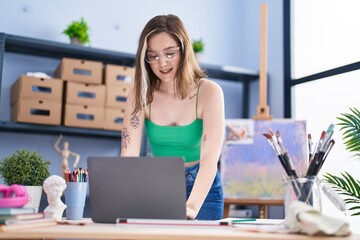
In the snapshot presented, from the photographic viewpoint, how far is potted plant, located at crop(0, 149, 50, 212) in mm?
1333

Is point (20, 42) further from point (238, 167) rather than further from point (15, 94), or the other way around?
point (238, 167)

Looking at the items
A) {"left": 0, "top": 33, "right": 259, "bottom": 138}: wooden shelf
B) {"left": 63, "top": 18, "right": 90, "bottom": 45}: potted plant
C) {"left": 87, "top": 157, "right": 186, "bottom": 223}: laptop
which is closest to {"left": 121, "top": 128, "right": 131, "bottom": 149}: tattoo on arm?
{"left": 87, "top": 157, "right": 186, "bottom": 223}: laptop

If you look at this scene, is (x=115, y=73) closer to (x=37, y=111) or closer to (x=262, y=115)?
(x=37, y=111)

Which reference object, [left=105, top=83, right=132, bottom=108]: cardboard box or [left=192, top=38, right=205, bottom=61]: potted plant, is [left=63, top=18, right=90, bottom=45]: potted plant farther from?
[left=192, top=38, right=205, bottom=61]: potted plant

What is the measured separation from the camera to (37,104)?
129 inches

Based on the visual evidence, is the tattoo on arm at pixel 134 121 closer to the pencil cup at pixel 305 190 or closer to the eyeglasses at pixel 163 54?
the eyeglasses at pixel 163 54

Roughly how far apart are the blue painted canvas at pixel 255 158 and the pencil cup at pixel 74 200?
215 centimetres

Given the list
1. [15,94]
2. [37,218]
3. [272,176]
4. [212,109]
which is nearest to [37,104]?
[15,94]

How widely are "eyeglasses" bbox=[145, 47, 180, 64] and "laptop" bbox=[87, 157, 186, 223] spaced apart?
637 millimetres

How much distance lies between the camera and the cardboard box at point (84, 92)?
3.36 m

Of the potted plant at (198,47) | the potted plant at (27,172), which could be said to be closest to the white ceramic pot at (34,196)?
the potted plant at (27,172)

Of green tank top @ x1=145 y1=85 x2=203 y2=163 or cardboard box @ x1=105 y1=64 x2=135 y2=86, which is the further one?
cardboard box @ x1=105 y1=64 x2=135 y2=86

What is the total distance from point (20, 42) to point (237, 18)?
197cm

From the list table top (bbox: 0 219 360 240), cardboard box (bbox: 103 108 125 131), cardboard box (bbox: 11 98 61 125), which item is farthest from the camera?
cardboard box (bbox: 103 108 125 131)
